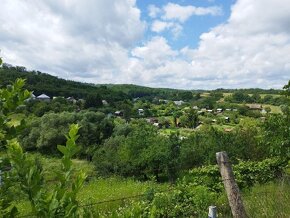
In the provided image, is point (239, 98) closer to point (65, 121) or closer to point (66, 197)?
point (65, 121)

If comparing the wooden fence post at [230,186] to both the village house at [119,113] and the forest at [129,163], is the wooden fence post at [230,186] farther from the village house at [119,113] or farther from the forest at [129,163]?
the village house at [119,113]

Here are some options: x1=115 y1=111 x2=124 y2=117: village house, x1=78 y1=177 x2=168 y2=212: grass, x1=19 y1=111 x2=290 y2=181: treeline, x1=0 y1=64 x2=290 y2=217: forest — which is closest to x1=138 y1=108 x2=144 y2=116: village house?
x1=0 y1=64 x2=290 y2=217: forest

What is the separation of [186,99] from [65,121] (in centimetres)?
12073

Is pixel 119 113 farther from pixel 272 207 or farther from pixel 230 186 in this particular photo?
pixel 272 207

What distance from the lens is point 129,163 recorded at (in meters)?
35.8

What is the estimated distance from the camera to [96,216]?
5.28ft

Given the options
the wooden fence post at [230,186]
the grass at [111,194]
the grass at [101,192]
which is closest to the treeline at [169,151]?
the grass at [111,194]

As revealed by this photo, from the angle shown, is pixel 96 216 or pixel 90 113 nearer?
pixel 96 216

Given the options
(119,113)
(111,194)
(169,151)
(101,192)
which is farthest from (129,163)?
(119,113)

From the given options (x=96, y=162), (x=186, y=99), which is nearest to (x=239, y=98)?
(x=186, y=99)

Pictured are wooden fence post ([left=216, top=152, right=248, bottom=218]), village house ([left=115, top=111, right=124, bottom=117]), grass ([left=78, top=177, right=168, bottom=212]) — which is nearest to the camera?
wooden fence post ([left=216, top=152, right=248, bottom=218])

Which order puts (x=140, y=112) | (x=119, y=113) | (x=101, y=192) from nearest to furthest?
(x=101, y=192) → (x=119, y=113) → (x=140, y=112)

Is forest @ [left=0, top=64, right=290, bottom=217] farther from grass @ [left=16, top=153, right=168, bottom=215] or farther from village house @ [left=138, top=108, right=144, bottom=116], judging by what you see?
village house @ [left=138, top=108, right=144, bottom=116]

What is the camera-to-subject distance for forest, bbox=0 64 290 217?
155 centimetres
